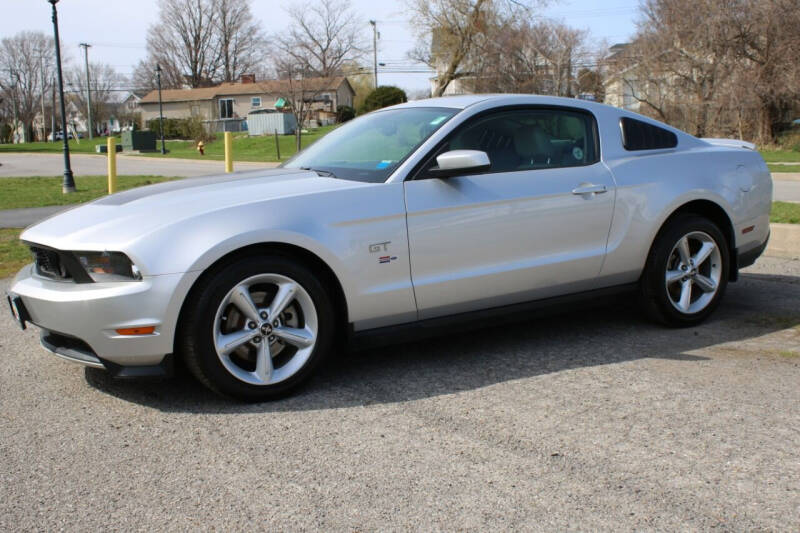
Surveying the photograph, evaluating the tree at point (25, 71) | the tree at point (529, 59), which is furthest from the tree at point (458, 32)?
the tree at point (25, 71)

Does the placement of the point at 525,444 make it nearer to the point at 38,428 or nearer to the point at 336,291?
the point at 336,291

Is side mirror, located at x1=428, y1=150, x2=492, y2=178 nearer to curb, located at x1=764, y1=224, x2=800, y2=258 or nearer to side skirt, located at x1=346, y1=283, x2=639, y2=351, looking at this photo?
side skirt, located at x1=346, y1=283, x2=639, y2=351

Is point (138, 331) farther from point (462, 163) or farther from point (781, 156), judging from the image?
point (781, 156)

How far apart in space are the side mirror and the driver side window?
127mm

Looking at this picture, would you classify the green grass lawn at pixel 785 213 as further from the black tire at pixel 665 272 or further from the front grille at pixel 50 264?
the front grille at pixel 50 264

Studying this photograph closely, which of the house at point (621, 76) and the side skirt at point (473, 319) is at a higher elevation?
the house at point (621, 76)

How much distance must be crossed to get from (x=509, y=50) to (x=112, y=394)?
39608 millimetres

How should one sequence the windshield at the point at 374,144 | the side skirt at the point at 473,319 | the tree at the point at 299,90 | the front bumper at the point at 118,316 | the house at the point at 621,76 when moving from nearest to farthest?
the front bumper at the point at 118,316
the side skirt at the point at 473,319
the windshield at the point at 374,144
the house at the point at 621,76
the tree at the point at 299,90

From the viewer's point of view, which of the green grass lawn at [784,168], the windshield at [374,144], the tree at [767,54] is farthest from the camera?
the tree at [767,54]

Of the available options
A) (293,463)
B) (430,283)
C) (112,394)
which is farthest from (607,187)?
(112,394)

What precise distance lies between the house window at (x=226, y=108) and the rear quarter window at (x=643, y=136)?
73103mm

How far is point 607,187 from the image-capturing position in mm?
4898

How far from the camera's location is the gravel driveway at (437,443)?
2.86 meters

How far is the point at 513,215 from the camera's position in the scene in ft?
15.0
